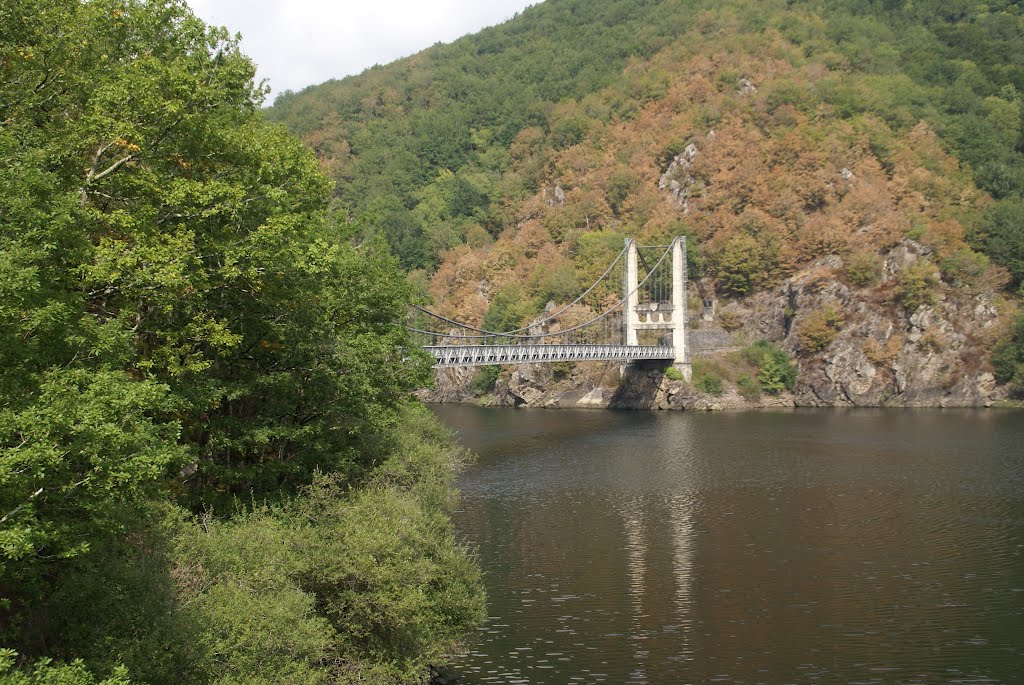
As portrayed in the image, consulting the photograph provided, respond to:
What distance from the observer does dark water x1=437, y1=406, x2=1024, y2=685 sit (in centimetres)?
1825

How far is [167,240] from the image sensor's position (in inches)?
622

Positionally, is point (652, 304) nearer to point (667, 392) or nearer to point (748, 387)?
point (667, 392)

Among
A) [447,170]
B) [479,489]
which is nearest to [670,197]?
[447,170]

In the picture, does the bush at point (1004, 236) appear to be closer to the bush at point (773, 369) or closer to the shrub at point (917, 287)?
the shrub at point (917, 287)

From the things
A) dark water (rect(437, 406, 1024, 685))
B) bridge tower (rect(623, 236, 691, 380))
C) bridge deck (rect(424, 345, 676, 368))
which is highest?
bridge tower (rect(623, 236, 691, 380))

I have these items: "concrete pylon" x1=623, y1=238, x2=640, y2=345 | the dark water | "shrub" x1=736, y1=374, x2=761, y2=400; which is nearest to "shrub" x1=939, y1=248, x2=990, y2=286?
"shrub" x1=736, y1=374, x2=761, y2=400

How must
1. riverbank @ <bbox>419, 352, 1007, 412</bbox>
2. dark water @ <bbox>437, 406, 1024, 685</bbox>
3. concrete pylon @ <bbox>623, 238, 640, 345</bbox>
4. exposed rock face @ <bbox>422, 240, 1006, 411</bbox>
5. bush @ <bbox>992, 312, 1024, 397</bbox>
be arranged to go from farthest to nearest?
1. concrete pylon @ <bbox>623, 238, 640, 345</bbox>
2. exposed rock face @ <bbox>422, 240, 1006, 411</bbox>
3. riverbank @ <bbox>419, 352, 1007, 412</bbox>
4. bush @ <bbox>992, 312, 1024, 397</bbox>
5. dark water @ <bbox>437, 406, 1024, 685</bbox>

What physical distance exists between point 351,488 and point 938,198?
6718 cm

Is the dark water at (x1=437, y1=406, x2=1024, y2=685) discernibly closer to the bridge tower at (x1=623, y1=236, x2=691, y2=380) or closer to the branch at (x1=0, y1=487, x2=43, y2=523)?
the branch at (x1=0, y1=487, x2=43, y2=523)

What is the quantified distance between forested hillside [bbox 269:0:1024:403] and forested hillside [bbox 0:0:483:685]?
182 feet

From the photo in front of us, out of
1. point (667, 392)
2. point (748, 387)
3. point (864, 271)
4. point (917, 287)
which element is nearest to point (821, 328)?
point (864, 271)

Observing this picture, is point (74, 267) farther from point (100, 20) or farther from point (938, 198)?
point (938, 198)

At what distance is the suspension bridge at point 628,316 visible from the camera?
70438mm

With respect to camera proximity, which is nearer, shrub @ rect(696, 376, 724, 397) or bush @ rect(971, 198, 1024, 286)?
shrub @ rect(696, 376, 724, 397)
